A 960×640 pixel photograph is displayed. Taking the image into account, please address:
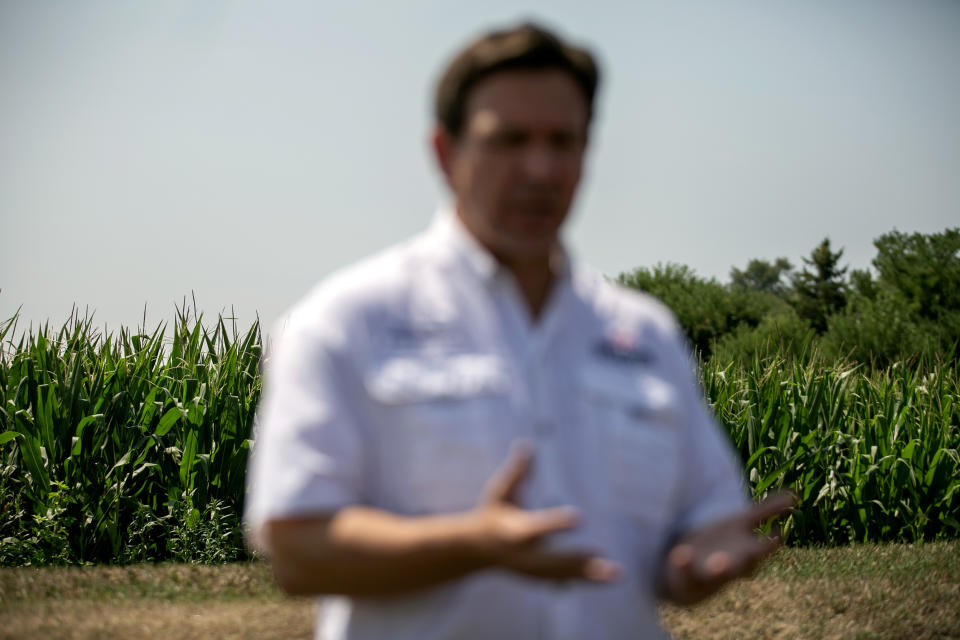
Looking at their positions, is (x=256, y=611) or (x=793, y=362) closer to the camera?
(x=256, y=611)

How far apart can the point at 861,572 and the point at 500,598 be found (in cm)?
577

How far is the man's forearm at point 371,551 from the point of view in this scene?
146 centimetres

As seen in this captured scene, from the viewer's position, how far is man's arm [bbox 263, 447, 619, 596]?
1424 mm

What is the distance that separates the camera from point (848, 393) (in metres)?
9.18

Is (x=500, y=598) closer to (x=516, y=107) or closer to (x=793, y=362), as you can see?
(x=516, y=107)

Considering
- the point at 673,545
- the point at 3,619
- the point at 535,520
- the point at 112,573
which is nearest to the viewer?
the point at 535,520

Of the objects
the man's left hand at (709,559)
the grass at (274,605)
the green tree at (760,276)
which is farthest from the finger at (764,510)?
the green tree at (760,276)

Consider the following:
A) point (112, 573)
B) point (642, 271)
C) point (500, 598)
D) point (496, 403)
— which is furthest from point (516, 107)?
point (642, 271)

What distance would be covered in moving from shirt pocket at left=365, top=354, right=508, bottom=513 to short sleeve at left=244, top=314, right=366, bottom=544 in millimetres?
48

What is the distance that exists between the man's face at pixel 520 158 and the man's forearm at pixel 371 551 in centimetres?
48

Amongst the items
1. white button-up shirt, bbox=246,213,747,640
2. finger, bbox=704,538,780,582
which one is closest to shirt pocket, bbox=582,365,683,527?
white button-up shirt, bbox=246,213,747,640

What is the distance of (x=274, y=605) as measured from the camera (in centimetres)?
534

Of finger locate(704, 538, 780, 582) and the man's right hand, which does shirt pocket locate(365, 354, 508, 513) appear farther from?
finger locate(704, 538, 780, 582)

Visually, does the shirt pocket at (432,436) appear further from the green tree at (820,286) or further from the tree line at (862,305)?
the green tree at (820,286)
